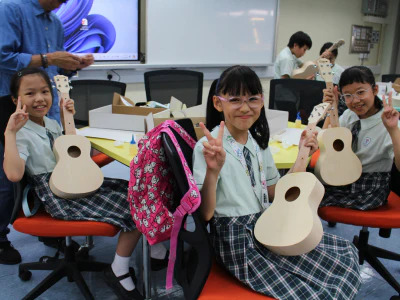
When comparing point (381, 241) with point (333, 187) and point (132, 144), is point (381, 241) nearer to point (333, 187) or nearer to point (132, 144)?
point (333, 187)

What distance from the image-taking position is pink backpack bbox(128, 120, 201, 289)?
3.71 ft

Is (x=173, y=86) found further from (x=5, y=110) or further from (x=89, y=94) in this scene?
(x=5, y=110)

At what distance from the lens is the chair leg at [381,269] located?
182cm

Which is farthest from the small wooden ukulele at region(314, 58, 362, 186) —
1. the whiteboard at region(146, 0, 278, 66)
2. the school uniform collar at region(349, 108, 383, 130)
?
the whiteboard at region(146, 0, 278, 66)

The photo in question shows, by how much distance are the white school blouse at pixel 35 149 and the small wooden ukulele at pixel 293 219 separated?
981 millimetres

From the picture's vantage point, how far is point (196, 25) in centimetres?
432

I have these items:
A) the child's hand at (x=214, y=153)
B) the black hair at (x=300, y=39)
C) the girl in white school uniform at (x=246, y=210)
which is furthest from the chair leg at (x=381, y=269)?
the black hair at (x=300, y=39)

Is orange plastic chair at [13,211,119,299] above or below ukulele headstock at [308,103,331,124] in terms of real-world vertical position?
below

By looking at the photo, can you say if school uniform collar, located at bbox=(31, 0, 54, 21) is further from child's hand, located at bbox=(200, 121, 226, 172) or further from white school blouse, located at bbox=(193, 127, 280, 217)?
child's hand, located at bbox=(200, 121, 226, 172)

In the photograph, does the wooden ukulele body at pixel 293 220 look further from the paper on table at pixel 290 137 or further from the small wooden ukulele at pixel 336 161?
the paper on table at pixel 290 137

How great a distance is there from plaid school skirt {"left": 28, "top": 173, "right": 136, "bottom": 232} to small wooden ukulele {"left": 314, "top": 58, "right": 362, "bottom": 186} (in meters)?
0.84

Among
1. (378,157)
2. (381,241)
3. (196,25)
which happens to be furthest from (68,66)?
(196,25)

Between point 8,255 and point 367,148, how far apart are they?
193 centimetres

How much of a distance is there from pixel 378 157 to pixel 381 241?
98 cm
